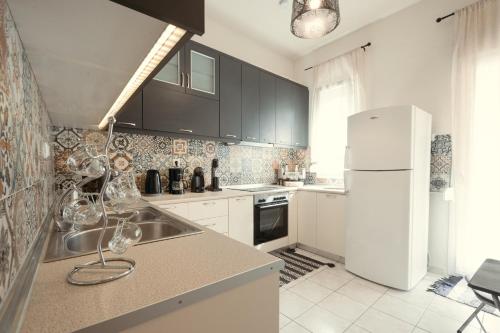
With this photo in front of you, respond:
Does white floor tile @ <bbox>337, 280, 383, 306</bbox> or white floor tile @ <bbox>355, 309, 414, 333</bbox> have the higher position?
white floor tile @ <bbox>355, 309, 414, 333</bbox>

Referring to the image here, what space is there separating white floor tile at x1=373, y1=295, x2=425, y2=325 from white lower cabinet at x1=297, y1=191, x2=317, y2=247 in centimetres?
105

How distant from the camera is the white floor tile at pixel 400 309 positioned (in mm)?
1665

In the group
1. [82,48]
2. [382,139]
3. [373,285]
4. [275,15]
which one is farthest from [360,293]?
[275,15]

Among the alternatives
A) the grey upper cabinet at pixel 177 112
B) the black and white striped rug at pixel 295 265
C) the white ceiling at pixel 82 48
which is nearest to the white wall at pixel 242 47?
the grey upper cabinet at pixel 177 112

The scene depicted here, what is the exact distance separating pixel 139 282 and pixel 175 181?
180 centimetres

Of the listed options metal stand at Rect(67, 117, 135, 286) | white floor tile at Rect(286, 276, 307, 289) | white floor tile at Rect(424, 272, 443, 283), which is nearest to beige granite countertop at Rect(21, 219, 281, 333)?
metal stand at Rect(67, 117, 135, 286)

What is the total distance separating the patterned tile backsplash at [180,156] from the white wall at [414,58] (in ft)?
4.68

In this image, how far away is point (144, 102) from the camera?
2.02 metres

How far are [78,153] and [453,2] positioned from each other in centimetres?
333

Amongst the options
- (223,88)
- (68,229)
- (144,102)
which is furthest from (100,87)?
(223,88)

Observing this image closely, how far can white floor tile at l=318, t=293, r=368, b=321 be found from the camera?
171cm

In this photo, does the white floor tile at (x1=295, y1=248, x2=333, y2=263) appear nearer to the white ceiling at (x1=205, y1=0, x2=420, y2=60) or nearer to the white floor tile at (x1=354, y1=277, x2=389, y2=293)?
the white floor tile at (x1=354, y1=277, x2=389, y2=293)

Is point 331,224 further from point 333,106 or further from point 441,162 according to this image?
point 333,106

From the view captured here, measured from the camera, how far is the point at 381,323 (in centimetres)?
161
